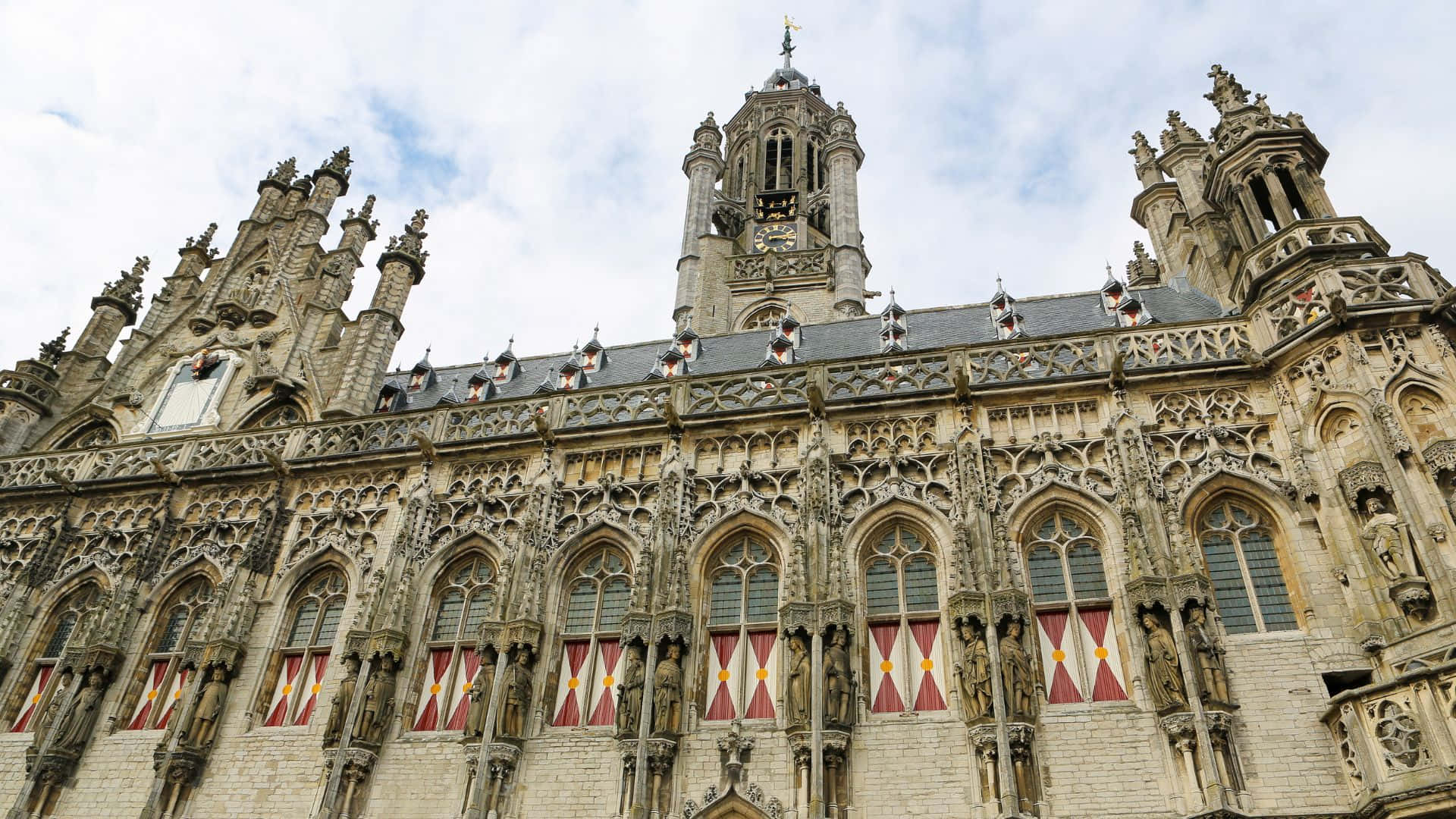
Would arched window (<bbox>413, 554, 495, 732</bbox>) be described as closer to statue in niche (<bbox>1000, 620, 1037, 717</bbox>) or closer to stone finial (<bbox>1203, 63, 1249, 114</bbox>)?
statue in niche (<bbox>1000, 620, 1037, 717</bbox>)

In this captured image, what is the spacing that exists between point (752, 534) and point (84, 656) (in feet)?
35.3

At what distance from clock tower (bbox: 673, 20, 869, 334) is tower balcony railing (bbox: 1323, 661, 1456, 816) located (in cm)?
1876

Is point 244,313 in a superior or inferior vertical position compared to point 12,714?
superior

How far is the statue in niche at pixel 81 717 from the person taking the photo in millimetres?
14445

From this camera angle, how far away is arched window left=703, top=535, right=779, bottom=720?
13.0m

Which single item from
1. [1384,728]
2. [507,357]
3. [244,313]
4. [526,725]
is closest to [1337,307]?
[1384,728]

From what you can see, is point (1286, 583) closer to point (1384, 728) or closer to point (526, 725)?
point (1384, 728)

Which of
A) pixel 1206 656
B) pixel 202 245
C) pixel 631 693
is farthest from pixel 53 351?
pixel 1206 656

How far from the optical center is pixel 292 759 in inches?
538

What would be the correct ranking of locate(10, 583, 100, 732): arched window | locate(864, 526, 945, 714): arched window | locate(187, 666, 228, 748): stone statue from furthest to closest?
locate(10, 583, 100, 732): arched window → locate(187, 666, 228, 748): stone statue → locate(864, 526, 945, 714): arched window

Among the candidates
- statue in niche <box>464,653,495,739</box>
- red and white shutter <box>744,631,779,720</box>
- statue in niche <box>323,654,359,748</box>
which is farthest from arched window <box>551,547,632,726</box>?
statue in niche <box>323,654,359,748</box>

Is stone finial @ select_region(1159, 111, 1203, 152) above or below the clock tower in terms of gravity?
below

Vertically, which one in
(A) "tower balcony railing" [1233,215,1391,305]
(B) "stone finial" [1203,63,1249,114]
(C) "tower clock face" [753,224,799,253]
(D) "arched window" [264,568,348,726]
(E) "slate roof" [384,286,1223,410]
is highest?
(C) "tower clock face" [753,224,799,253]

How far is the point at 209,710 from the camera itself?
14164mm
